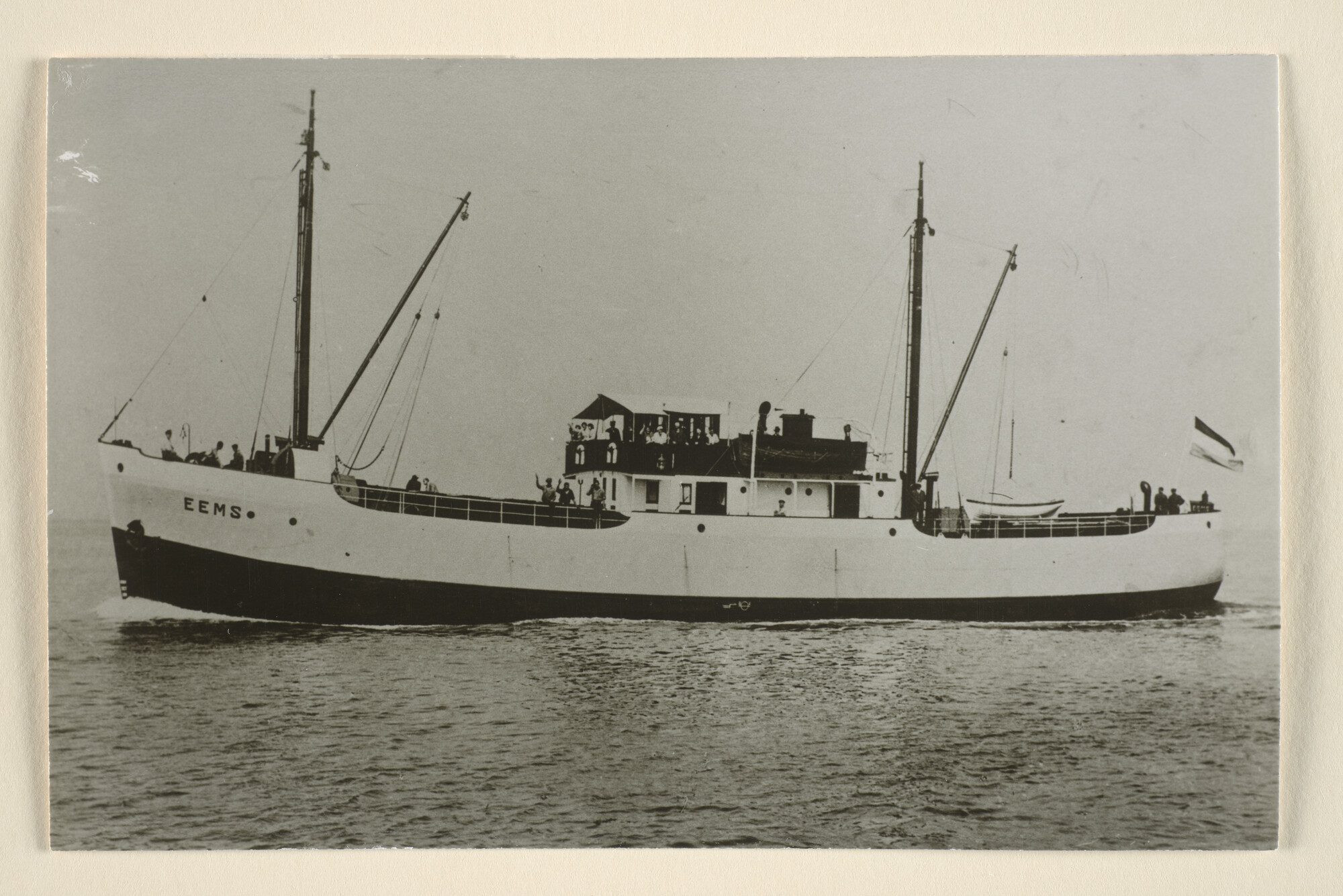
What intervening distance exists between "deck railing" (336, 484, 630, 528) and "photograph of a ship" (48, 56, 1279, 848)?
11mm

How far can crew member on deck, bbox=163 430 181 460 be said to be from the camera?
2.37 m

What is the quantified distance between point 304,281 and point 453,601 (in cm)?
85

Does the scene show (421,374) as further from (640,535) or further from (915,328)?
(915,328)

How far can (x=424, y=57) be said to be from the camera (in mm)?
2402

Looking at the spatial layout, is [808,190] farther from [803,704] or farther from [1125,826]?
[1125,826]

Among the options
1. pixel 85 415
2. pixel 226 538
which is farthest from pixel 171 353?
pixel 226 538

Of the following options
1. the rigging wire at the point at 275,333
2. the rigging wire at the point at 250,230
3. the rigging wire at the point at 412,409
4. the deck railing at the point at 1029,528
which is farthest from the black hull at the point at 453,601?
the rigging wire at the point at 250,230

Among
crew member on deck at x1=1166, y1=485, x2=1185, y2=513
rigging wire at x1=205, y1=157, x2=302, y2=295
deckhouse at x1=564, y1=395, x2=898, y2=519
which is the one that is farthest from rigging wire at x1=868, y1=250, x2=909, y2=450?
rigging wire at x1=205, y1=157, x2=302, y2=295

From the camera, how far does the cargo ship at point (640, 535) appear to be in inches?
94.1

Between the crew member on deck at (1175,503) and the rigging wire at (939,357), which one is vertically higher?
the rigging wire at (939,357)

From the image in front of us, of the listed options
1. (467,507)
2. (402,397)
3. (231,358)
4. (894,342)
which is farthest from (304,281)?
(894,342)

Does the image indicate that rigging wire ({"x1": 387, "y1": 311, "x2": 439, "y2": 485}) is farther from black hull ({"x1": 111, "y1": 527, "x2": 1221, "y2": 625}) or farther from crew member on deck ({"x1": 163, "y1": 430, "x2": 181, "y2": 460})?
crew member on deck ({"x1": 163, "y1": 430, "x2": 181, "y2": 460})

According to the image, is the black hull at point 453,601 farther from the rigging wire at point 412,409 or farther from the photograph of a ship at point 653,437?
the rigging wire at point 412,409

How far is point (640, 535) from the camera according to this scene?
96.7 inches
